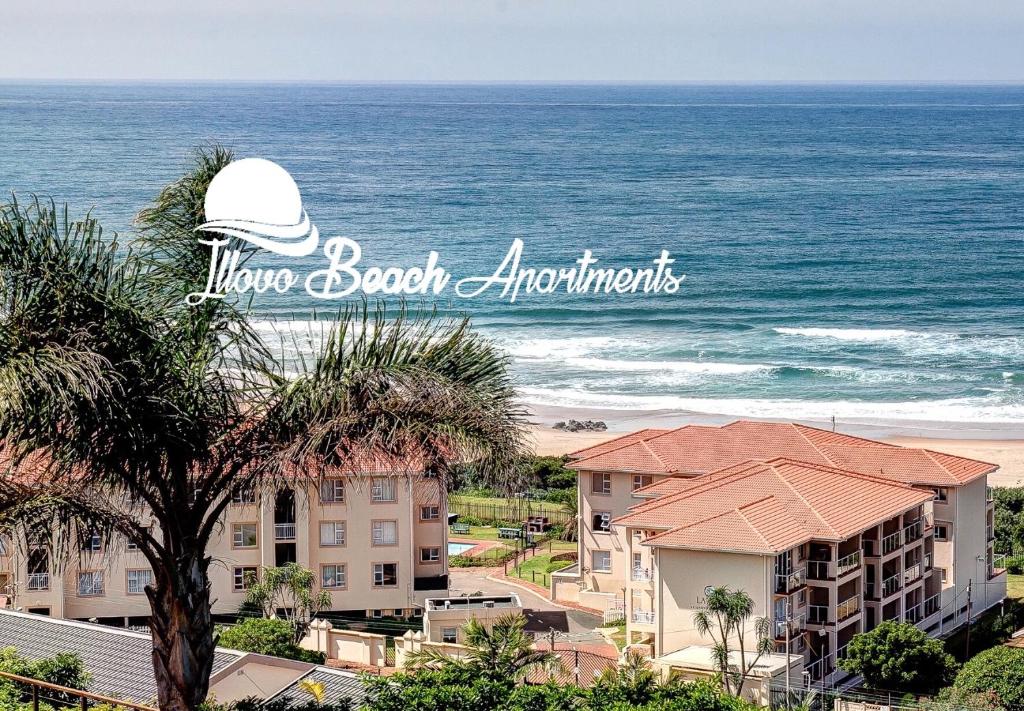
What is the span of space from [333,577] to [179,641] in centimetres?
2589

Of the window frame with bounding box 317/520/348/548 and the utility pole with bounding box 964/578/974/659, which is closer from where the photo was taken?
the utility pole with bounding box 964/578/974/659

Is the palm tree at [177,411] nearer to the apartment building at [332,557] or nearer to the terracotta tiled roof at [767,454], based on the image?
the apartment building at [332,557]

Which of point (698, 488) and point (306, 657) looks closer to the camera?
point (306, 657)

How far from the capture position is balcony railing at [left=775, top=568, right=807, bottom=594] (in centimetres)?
Answer: 3281

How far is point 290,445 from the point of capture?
16016mm

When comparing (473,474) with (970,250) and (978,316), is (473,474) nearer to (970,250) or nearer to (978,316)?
(978,316)

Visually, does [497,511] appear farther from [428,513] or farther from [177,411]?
[177,411]

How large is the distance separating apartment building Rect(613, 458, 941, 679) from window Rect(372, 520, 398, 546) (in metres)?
8.25

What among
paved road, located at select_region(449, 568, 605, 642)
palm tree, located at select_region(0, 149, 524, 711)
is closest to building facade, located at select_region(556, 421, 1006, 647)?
paved road, located at select_region(449, 568, 605, 642)

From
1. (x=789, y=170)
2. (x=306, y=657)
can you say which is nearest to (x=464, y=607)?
(x=306, y=657)

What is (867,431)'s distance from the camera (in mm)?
66938

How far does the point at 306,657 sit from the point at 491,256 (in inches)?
3398

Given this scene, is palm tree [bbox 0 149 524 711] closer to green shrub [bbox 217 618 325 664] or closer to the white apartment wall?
green shrub [bbox 217 618 325 664]

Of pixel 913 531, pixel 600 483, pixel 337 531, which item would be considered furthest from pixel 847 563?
pixel 337 531
